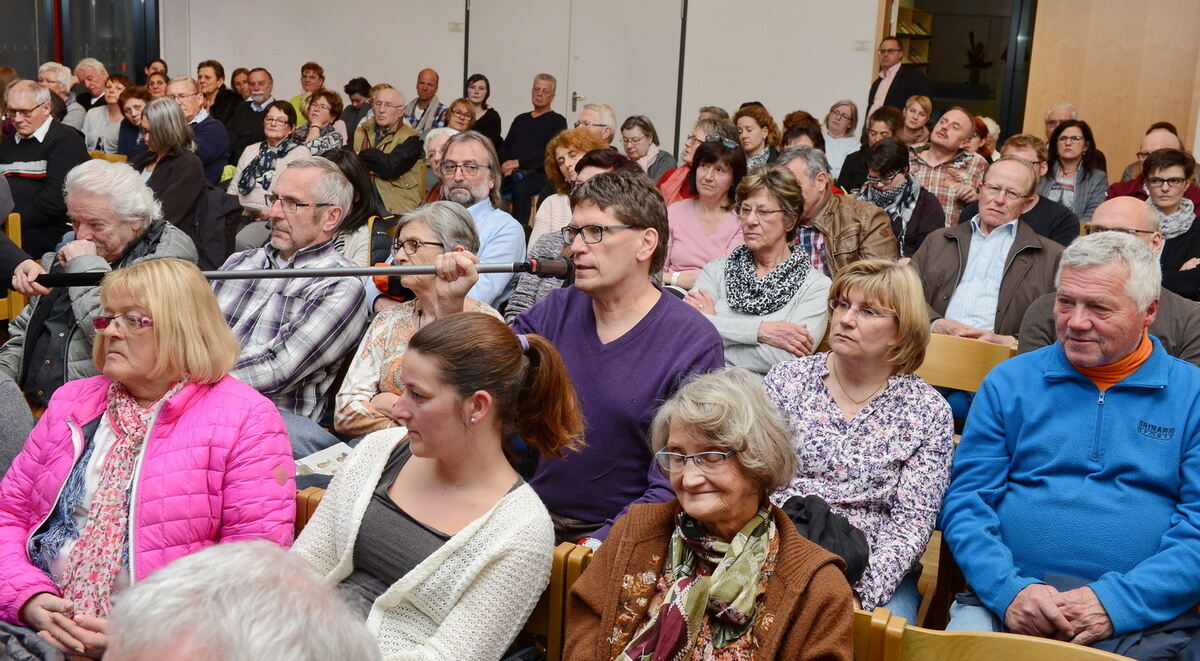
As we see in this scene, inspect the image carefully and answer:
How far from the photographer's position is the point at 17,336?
314 cm

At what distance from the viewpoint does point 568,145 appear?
17.4 feet

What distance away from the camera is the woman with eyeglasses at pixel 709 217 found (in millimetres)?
4383

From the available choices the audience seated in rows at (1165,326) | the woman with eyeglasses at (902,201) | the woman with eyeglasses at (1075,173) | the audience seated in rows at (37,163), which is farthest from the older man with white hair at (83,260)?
the woman with eyeglasses at (1075,173)

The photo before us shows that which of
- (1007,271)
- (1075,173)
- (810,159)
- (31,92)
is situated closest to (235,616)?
(1007,271)

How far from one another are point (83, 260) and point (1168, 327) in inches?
111

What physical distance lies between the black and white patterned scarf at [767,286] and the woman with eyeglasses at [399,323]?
85 cm

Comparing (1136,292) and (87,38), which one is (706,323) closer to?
(1136,292)

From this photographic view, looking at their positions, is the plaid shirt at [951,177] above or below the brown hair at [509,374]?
above

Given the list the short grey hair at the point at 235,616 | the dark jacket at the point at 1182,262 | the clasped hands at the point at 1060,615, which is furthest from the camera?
the dark jacket at the point at 1182,262

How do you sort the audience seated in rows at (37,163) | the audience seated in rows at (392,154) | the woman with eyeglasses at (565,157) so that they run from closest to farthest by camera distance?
the woman with eyeglasses at (565,157) < the audience seated in rows at (37,163) < the audience seated in rows at (392,154)

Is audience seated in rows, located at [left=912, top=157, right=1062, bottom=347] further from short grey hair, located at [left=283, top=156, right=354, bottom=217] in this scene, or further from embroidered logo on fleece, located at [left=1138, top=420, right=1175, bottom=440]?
short grey hair, located at [left=283, top=156, right=354, bottom=217]

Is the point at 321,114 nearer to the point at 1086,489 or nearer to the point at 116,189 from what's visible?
the point at 116,189

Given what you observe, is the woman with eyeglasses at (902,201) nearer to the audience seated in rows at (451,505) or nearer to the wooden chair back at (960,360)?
the wooden chair back at (960,360)

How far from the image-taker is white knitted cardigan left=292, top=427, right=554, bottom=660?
1793mm
